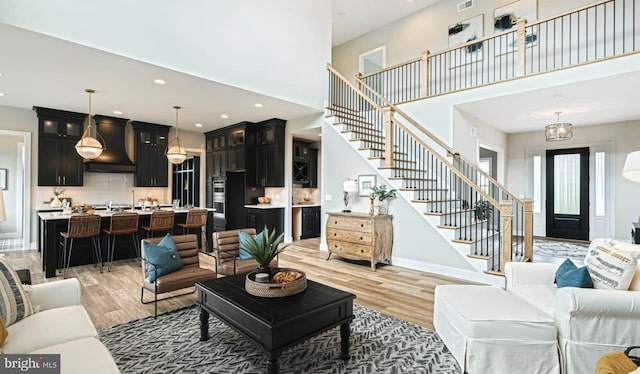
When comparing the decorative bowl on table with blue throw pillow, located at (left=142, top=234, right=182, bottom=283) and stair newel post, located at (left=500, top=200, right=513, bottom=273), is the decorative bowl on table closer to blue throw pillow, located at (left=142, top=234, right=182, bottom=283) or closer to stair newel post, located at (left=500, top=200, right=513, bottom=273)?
blue throw pillow, located at (left=142, top=234, right=182, bottom=283)

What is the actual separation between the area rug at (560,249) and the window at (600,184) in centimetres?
97

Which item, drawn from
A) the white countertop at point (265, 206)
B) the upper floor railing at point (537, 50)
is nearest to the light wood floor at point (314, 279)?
the white countertop at point (265, 206)

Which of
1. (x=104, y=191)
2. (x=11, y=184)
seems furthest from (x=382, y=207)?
(x=11, y=184)

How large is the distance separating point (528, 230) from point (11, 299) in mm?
6256

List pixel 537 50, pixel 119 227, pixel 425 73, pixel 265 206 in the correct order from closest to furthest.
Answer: pixel 119 227 → pixel 537 50 → pixel 425 73 → pixel 265 206

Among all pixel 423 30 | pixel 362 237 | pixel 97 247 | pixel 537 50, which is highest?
pixel 423 30

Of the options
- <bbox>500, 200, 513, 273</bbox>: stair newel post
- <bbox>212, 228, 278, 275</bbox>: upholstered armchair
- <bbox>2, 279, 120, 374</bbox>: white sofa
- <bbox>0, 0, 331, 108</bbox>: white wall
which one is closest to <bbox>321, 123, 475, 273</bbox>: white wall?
<bbox>500, 200, 513, 273</bbox>: stair newel post

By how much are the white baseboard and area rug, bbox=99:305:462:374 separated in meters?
2.01

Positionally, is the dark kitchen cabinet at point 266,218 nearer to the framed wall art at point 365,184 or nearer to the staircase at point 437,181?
the framed wall art at point 365,184

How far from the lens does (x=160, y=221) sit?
5.68 m

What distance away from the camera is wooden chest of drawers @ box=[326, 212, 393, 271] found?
523cm

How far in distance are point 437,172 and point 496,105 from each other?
5.32 feet

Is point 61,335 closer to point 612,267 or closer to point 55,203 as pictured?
point 612,267

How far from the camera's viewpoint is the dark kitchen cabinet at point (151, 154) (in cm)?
798
